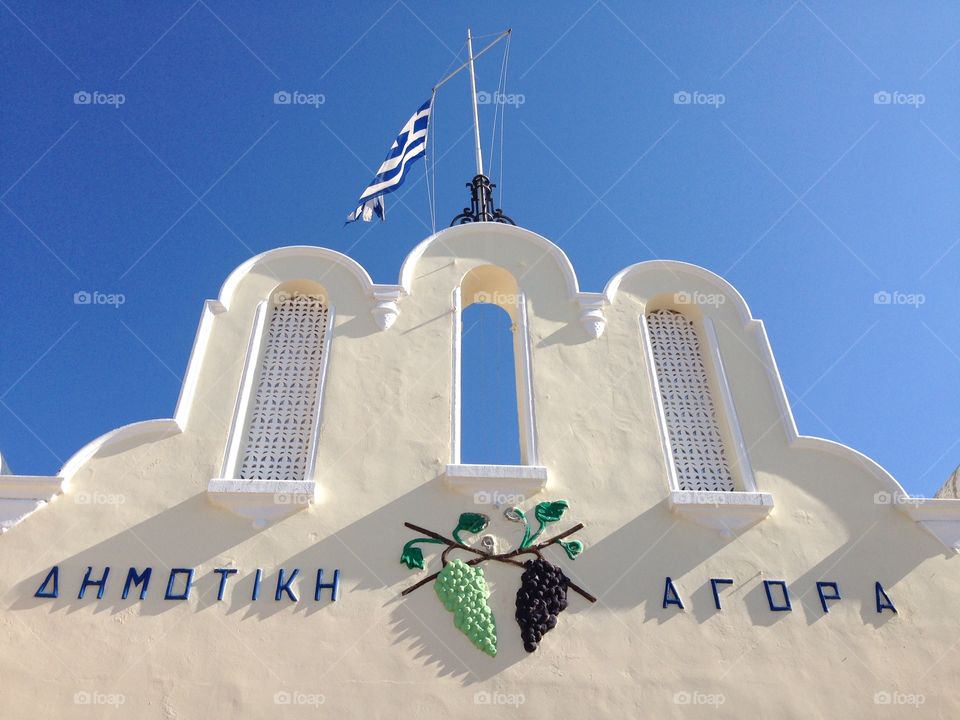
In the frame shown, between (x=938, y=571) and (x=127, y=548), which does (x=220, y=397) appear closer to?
(x=127, y=548)

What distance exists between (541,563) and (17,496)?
18.1 feet

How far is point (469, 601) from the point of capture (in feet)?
26.9

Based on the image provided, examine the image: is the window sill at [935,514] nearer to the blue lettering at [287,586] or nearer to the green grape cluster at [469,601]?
the green grape cluster at [469,601]

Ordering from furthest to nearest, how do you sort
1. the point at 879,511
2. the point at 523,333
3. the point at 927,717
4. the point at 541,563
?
the point at 523,333 < the point at 879,511 < the point at 541,563 < the point at 927,717

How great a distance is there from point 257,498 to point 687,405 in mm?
5348

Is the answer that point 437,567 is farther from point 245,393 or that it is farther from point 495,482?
point 245,393

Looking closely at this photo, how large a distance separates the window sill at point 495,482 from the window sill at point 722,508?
5.05ft

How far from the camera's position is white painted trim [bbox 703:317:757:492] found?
9.61 metres

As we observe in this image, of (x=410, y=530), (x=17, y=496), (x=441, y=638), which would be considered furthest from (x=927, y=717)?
(x=17, y=496)

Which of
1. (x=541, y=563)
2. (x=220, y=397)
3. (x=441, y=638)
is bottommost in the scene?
(x=441, y=638)

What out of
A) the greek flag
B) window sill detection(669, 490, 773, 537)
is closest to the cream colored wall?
window sill detection(669, 490, 773, 537)

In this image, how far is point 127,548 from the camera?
8383 mm

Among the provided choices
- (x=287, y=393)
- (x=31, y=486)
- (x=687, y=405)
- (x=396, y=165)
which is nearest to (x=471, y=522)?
(x=287, y=393)

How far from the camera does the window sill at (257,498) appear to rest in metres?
8.67
